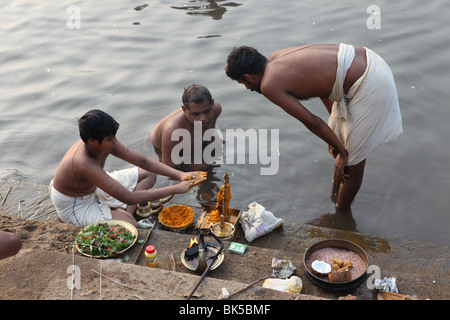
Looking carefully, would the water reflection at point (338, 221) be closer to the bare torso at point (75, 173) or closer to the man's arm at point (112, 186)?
the man's arm at point (112, 186)

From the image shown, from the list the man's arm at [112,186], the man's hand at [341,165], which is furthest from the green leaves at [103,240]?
the man's hand at [341,165]

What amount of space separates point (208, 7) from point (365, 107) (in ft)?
Answer: 22.5

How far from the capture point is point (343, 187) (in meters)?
5.43

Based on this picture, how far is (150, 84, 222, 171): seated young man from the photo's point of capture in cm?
570

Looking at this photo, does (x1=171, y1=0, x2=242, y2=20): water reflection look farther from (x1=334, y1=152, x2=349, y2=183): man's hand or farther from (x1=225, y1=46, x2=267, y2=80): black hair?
(x1=334, y1=152, x2=349, y2=183): man's hand

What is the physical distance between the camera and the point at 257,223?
185 inches

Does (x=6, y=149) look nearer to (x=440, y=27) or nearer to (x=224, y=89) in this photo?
(x=224, y=89)

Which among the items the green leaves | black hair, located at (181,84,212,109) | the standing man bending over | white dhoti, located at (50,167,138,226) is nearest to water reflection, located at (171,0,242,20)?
black hair, located at (181,84,212,109)

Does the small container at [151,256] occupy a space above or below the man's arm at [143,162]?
below

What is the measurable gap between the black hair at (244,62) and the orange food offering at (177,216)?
5.15 feet

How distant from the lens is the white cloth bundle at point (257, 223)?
4.69 meters

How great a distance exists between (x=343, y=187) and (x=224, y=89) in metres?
3.49

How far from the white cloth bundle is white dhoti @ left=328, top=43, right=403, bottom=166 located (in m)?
1.09

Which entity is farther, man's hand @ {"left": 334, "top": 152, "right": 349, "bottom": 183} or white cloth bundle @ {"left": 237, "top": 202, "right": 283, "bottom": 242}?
man's hand @ {"left": 334, "top": 152, "right": 349, "bottom": 183}
